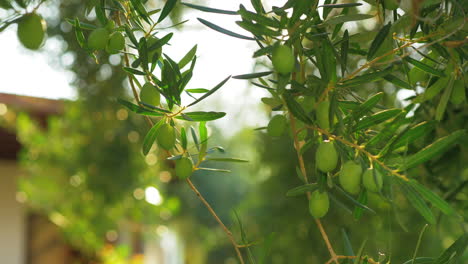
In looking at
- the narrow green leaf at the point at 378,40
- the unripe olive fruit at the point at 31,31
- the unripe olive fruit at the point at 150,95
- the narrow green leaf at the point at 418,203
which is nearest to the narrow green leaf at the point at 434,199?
the narrow green leaf at the point at 418,203

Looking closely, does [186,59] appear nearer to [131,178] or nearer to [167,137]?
[167,137]

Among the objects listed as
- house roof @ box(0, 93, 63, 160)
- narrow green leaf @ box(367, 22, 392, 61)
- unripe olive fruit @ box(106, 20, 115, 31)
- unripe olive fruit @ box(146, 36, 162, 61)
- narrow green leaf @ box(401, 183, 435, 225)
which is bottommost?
house roof @ box(0, 93, 63, 160)

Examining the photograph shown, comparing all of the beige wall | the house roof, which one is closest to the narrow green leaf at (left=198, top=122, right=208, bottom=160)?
the house roof

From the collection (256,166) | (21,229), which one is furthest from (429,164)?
(21,229)

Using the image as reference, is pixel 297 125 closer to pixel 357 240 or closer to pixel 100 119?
pixel 357 240

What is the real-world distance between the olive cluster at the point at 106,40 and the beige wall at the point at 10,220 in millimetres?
4179

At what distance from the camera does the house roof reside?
136 inches

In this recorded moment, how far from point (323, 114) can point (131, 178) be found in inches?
103

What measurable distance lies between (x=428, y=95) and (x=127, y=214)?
307cm

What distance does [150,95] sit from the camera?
512 mm

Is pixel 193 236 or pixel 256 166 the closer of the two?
pixel 256 166

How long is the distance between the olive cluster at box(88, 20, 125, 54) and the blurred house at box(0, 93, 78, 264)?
309cm

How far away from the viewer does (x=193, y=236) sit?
6609 mm

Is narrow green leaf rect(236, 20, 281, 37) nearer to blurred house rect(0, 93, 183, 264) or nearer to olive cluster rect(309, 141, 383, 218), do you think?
olive cluster rect(309, 141, 383, 218)
